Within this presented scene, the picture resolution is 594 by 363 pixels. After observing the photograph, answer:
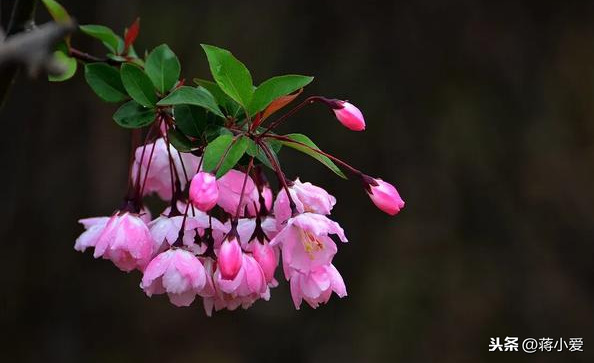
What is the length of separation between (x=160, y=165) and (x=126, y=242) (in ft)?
0.50

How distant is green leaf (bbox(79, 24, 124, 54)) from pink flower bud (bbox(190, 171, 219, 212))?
0.35 metres

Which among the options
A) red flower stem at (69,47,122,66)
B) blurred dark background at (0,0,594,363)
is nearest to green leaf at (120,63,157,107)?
red flower stem at (69,47,122,66)

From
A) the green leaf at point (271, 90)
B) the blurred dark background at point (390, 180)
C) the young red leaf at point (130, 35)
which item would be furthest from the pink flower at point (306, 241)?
the blurred dark background at point (390, 180)

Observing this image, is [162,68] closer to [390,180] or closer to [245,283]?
[245,283]

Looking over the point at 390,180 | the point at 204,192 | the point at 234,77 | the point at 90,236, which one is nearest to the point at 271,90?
the point at 234,77

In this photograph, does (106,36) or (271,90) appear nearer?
(271,90)

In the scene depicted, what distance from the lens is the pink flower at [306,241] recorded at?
2.23ft

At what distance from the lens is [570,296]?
2566 mm

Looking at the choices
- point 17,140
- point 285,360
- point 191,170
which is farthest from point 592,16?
point 191,170

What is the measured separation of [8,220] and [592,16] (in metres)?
2.04

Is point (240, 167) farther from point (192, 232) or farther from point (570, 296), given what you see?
point (570, 296)

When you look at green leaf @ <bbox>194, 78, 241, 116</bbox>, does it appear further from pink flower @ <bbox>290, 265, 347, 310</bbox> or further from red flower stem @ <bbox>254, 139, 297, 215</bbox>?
pink flower @ <bbox>290, 265, 347, 310</bbox>

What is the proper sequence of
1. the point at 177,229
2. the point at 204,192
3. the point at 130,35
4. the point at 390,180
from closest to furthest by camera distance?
the point at 204,192 < the point at 177,229 < the point at 130,35 < the point at 390,180

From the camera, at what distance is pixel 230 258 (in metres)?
0.66
